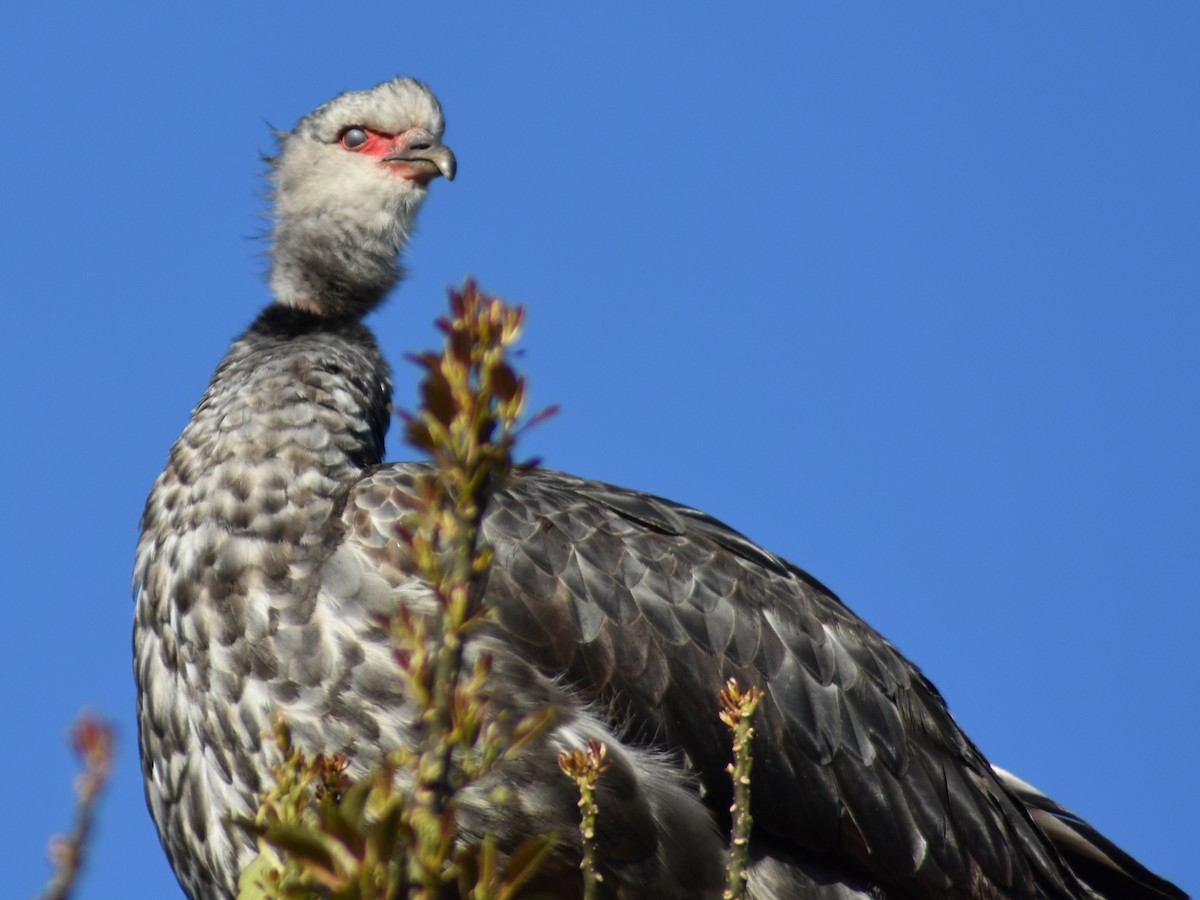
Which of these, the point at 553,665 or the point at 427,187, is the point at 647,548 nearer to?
the point at 553,665

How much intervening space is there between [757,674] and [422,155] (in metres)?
2.31

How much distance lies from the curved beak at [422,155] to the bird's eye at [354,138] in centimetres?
12

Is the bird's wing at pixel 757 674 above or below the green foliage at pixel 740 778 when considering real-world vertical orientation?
above

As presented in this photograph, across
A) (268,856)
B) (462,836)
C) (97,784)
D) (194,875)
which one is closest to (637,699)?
(462,836)

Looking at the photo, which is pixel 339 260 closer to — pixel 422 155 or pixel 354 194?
pixel 354 194

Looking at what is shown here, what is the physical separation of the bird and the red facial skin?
85 centimetres

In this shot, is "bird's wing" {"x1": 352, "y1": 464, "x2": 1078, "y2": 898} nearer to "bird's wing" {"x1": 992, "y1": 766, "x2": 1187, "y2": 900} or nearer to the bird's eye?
"bird's wing" {"x1": 992, "y1": 766, "x2": 1187, "y2": 900}

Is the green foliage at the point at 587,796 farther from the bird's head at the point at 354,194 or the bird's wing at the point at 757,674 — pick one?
the bird's head at the point at 354,194

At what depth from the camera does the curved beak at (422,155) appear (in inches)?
221

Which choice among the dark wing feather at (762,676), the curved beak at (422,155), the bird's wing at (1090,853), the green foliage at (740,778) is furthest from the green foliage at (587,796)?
the curved beak at (422,155)

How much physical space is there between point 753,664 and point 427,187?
2.24 meters

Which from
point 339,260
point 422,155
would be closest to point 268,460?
point 339,260

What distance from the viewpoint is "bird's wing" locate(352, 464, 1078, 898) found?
4.24 m

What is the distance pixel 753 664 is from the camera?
452 cm
